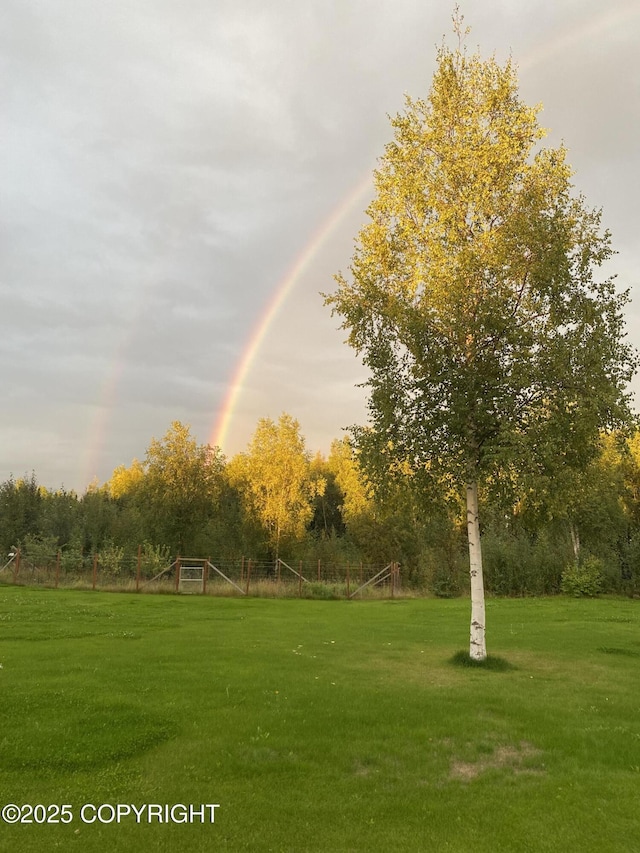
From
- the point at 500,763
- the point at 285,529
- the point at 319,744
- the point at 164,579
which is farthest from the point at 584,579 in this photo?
the point at 319,744

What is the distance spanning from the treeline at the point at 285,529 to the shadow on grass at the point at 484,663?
86.0ft

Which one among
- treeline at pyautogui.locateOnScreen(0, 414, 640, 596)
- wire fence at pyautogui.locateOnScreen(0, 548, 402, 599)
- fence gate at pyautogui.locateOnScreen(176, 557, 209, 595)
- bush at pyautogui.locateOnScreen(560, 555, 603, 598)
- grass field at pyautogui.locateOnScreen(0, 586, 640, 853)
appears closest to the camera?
grass field at pyautogui.locateOnScreen(0, 586, 640, 853)

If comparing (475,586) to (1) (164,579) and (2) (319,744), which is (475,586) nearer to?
(2) (319,744)

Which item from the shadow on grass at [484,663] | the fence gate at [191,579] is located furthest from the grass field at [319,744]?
the fence gate at [191,579]

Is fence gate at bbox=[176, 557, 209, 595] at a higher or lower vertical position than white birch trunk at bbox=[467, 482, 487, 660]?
lower

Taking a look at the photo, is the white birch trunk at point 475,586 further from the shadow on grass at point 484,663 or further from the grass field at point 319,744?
the grass field at point 319,744

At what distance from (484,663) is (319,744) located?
26.1 ft

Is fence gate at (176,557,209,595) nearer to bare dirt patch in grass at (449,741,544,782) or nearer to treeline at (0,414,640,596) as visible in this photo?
treeline at (0,414,640,596)

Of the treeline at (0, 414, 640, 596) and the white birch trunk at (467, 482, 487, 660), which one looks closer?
the white birch trunk at (467, 482, 487, 660)

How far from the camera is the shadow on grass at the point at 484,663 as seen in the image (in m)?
14.6

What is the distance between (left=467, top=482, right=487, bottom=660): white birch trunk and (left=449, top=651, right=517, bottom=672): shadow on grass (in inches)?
Answer: 5.6

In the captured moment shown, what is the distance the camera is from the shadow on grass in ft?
47.8

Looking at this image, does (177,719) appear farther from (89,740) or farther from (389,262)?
(389,262)

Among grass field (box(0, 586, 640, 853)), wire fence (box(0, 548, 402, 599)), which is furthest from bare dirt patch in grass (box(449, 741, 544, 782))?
wire fence (box(0, 548, 402, 599))
